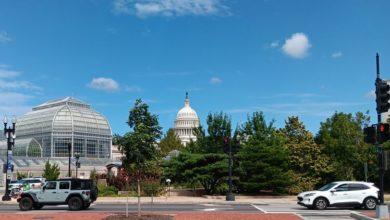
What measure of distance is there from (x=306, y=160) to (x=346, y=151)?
5.14m

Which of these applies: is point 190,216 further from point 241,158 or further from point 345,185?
point 241,158

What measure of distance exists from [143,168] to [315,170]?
15.4 metres

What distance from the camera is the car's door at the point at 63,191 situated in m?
29.0

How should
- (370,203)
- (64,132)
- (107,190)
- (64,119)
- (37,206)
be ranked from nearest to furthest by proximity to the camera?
1. (370,203)
2. (37,206)
3. (107,190)
4. (64,132)
5. (64,119)

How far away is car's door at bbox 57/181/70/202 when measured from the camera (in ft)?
95.0

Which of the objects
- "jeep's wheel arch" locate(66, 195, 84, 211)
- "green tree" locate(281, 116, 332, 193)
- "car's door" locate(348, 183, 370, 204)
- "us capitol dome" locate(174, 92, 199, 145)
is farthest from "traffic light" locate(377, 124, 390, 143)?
"us capitol dome" locate(174, 92, 199, 145)

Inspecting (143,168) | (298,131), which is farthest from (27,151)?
(298,131)

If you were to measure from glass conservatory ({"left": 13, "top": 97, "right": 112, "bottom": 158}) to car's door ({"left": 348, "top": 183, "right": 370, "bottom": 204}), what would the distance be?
283 feet

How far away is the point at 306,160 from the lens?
47.7m

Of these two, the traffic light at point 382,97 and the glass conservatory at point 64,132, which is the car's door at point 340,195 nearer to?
the traffic light at point 382,97

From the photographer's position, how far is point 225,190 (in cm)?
4438

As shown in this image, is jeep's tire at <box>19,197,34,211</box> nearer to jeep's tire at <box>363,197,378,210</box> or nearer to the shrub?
the shrub

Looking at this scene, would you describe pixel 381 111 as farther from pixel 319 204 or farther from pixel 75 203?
pixel 75 203

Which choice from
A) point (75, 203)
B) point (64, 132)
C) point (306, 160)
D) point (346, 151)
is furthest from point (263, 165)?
point (64, 132)
